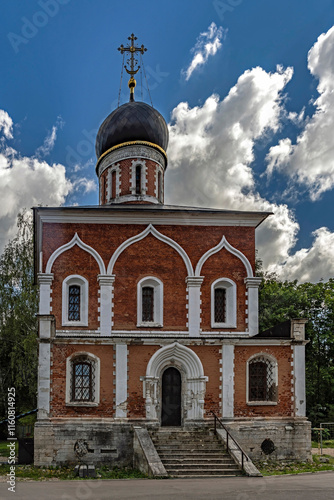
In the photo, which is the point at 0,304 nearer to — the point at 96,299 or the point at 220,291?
the point at 96,299

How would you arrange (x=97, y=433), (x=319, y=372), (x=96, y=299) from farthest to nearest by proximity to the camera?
1. (x=319, y=372)
2. (x=96, y=299)
3. (x=97, y=433)

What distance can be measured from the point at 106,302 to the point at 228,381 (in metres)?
4.45

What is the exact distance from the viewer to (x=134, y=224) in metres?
17.1

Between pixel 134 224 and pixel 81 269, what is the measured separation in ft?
7.31

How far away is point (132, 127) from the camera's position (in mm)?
21203

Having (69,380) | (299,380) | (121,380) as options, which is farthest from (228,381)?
(69,380)

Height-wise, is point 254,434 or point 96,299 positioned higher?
point 96,299

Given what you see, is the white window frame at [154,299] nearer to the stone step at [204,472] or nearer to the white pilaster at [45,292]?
the white pilaster at [45,292]

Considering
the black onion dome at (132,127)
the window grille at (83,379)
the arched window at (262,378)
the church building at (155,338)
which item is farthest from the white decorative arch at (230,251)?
the black onion dome at (132,127)

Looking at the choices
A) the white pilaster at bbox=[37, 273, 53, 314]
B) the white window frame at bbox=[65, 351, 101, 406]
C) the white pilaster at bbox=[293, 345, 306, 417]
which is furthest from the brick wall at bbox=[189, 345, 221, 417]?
the white pilaster at bbox=[37, 273, 53, 314]

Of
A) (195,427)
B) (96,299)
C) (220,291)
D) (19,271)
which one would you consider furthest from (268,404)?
(19,271)

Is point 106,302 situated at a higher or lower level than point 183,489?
higher

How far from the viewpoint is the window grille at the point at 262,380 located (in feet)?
53.3

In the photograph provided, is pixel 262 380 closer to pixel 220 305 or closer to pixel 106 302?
pixel 220 305
